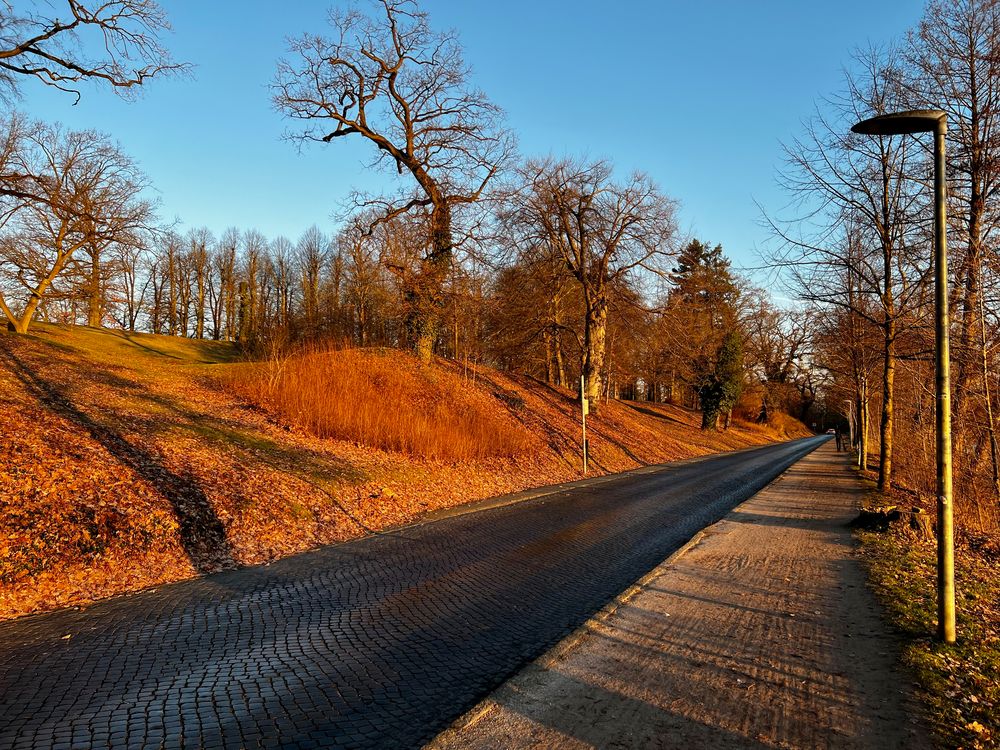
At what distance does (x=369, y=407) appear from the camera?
16.2 m

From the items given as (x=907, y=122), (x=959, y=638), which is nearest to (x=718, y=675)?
(x=959, y=638)

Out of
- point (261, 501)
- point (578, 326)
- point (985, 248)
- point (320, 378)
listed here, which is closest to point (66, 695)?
point (261, 501)

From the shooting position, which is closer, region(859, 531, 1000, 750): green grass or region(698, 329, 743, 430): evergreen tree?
region(859, 531, 1000, 750): green grass

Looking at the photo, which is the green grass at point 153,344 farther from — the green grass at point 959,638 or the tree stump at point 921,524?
the green grass at point 959,638

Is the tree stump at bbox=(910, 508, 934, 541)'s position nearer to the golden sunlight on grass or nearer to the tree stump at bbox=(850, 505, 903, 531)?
the tree stump at bbox=(850, 505, 903, 531)

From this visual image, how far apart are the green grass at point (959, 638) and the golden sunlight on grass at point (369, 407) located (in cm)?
1091

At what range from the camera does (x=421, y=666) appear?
4.61 meters

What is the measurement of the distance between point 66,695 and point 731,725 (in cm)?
444

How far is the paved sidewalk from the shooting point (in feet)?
11.6

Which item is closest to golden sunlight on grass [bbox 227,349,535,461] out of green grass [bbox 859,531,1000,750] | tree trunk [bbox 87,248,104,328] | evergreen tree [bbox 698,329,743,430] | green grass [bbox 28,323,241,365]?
tree trunk [bbox 87,248,104,328]

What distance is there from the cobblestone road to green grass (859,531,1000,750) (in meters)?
2.71

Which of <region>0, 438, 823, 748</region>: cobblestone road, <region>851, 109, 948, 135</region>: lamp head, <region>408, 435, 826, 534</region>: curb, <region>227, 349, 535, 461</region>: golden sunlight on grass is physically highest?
<region>851, 109, 948, 135</region>: lamp head

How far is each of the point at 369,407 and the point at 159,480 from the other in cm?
738

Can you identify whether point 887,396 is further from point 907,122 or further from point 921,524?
point 907,122
